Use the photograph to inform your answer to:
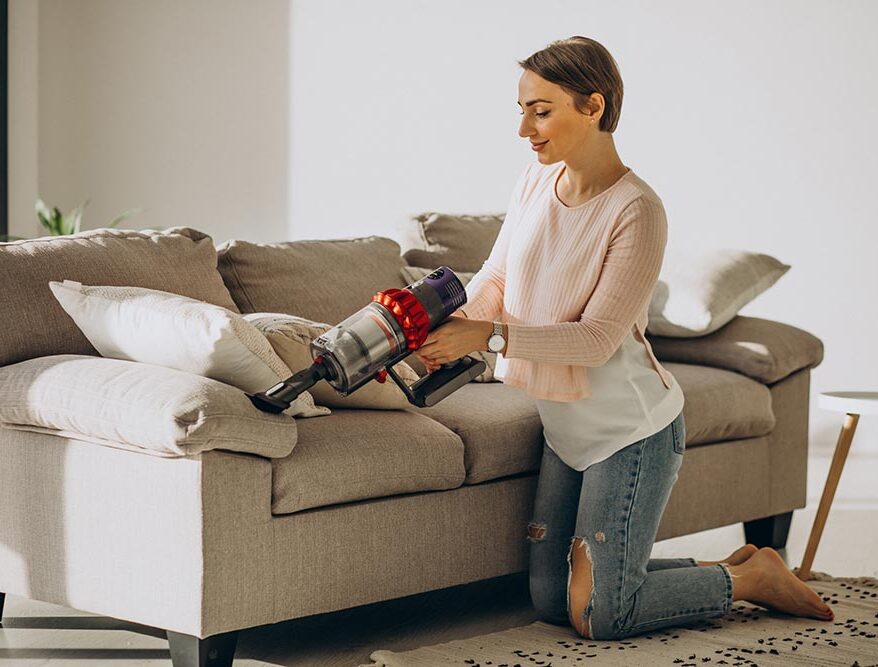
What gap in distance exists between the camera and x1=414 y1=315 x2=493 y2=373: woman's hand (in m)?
2.15

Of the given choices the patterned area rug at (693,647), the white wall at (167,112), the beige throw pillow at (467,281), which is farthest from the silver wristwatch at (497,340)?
the white wall at (167,112)

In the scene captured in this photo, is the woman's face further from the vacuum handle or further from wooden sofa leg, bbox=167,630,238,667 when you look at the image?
wooden sofa leg, bbox=167,630,238,667

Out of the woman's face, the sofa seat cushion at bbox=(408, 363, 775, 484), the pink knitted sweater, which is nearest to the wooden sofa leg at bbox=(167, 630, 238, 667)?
the sofa seat cushion at bbox=(408, 363, 775, 484)

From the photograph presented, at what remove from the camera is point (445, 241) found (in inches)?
137

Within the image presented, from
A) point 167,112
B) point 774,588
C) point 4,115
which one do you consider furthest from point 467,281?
point 4,115

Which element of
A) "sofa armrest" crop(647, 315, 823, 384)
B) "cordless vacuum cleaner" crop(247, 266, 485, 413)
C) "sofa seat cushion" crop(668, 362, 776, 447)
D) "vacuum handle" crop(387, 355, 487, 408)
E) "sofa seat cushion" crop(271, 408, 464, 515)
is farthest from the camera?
"sofa armrest" crop(647, 315, 823, 384)

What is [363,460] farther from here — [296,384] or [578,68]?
[578,68]

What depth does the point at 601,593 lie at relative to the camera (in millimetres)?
2455

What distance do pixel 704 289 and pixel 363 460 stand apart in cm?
137

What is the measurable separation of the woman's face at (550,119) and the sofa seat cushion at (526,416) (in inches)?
23.9

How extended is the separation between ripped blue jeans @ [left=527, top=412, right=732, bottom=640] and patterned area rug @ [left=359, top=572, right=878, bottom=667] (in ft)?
0.14

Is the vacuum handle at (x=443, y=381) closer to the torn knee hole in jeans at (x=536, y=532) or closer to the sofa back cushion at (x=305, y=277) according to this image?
the torn knee hole in jeans at (x=536, y=532)

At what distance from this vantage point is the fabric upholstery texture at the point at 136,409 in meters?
2.07

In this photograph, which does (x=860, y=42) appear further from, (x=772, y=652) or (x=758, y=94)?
(x=772, y=652)
